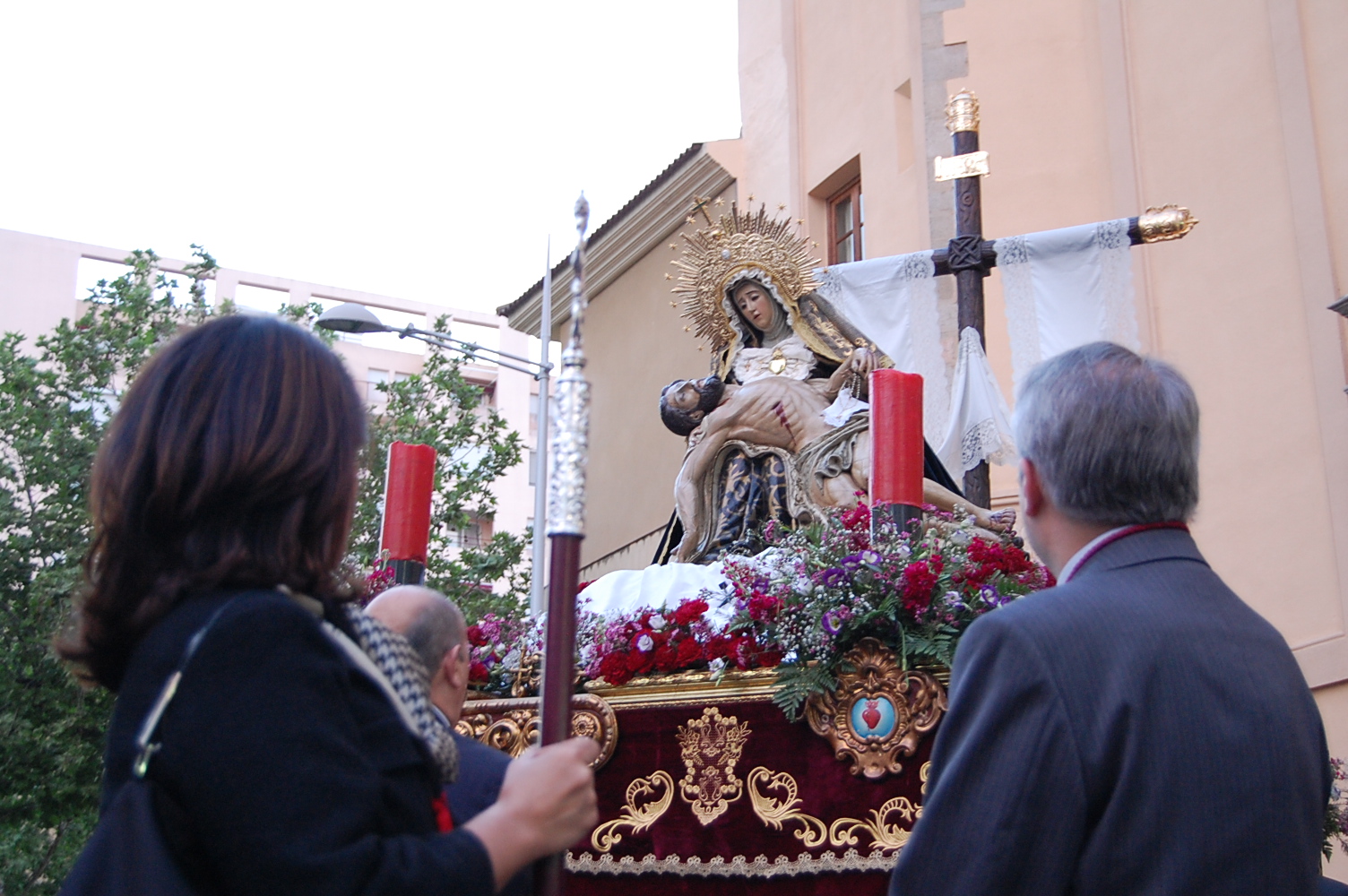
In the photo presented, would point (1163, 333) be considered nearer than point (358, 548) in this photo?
Yes

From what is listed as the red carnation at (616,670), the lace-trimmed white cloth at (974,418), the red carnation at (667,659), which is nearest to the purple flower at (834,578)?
the red carnation at (667,659)

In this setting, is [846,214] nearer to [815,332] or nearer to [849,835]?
[815,332]

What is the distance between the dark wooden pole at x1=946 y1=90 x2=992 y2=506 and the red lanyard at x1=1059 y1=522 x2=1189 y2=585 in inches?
129

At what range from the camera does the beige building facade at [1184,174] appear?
7.77m

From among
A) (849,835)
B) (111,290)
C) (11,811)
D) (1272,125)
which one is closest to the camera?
(849,835)

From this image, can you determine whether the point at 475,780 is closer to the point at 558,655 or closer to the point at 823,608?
the point at 558,655

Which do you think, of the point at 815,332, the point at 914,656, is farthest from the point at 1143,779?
the point at 815,332

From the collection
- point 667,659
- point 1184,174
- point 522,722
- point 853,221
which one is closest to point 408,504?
point 522,722

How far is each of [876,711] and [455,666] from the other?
1.11m

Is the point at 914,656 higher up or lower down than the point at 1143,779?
higher up

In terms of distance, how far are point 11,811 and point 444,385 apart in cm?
585

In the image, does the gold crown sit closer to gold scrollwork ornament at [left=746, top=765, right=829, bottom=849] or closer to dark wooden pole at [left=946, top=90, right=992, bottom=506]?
dark wooden pole at [left=946, top=90, right=992, bottom=506]

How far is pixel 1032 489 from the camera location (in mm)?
1882

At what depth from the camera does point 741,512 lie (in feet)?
15.9
